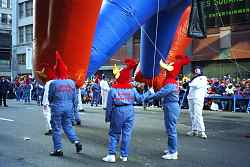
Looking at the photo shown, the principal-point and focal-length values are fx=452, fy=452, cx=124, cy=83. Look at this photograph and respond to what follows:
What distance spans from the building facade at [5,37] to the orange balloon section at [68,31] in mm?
51101

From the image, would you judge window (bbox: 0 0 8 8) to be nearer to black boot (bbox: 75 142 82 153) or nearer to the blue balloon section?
the blue balloon section

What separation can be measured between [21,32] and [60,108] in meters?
46.9

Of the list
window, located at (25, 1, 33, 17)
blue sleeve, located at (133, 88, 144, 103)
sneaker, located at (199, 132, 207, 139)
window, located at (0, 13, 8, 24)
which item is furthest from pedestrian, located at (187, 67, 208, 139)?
window, located at (0, 13, 8, 24)

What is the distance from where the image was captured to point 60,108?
776 cm

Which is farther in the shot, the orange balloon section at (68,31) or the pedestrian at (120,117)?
the orange balloon section at (68,31)

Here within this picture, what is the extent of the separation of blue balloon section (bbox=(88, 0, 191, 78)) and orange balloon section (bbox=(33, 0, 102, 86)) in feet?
2.30

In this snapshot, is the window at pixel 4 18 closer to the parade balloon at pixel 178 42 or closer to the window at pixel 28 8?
the window at pixel 28 8

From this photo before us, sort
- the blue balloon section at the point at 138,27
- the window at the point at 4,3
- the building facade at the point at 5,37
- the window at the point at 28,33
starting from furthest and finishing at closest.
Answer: the window at the point at 4,3 → the building facade at the point at 5,37 → the window at the point at 28,33 → the blue balloon section at the point at 138,27

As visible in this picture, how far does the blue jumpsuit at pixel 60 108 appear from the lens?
776cm

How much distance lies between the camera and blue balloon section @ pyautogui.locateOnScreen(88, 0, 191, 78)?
980 centimetres

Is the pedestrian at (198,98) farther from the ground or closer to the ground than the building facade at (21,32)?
closer to the ground

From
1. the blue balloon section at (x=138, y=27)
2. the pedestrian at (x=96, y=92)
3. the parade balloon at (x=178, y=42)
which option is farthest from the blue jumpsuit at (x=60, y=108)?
the pedestrian at (x=96, y=92)

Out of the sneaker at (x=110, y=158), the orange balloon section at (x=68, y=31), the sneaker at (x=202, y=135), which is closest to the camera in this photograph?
the sneaker at (x=110, y=158)

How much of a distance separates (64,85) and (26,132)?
3.66 m
